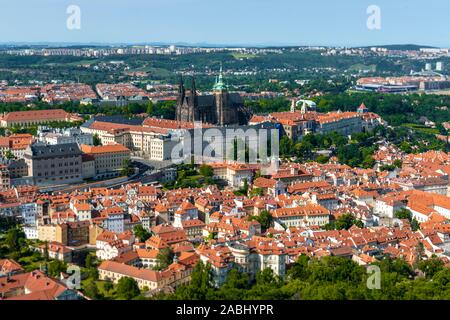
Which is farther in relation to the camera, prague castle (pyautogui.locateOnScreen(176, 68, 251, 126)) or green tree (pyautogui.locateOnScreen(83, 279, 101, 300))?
prague castle (pyautogui.locateOnScreen(176, 68, 251, 126))

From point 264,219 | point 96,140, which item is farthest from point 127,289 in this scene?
point 96,140

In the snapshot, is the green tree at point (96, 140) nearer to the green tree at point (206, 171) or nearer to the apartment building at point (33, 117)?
the apartment building at point (33, 117)

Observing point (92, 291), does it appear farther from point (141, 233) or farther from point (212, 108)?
point (212, 108)

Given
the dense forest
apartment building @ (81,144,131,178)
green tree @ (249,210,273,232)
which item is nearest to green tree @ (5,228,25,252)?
the dense forest

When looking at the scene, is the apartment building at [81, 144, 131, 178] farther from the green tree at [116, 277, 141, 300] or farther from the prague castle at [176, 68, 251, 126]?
the green tree at [116, 277, 141, 300]

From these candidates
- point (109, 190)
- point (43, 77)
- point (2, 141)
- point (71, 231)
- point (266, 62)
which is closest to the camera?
point (71, 231)

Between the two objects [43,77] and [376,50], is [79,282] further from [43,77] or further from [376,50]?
[376,50]

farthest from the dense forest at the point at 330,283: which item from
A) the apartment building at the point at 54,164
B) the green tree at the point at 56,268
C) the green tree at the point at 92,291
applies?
the apartment building at the point at 54,164

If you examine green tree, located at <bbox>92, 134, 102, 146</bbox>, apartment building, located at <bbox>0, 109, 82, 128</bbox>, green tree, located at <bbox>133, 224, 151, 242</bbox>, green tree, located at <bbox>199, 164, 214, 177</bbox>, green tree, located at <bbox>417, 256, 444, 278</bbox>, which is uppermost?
apartment building, located at <bbox>0, 109, 82, 128</bbox>

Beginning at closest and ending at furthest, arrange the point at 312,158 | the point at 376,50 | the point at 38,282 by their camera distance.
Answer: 1. the point at 38,282
2. the point at 312,158
3. the point at 376,50

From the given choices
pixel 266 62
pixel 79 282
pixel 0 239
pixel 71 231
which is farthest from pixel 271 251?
pixel 266 62

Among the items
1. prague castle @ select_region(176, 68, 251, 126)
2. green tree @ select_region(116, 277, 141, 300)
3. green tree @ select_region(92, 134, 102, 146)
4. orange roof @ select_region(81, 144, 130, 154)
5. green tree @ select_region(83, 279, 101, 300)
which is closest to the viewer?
green tree @ select_region(83, 279, 101, 300)
